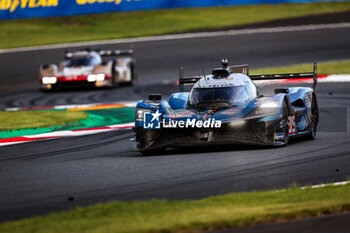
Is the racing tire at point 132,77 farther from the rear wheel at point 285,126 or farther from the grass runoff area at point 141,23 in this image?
the rear wheel at point 285,126

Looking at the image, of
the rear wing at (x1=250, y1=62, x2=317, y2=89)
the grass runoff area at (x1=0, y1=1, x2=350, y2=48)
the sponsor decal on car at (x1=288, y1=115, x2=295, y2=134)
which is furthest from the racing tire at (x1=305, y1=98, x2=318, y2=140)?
the grass runoff area at (x1=0, y1=1, x2=350, y2=48)

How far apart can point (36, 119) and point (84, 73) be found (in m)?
7.53

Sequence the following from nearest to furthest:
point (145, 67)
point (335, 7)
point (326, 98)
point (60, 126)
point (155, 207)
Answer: point (155, 207) < point (60, 126) < point (326, 98) < point (145, 67) < point (335, 7)

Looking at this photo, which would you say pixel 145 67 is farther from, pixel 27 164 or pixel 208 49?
pixel 27 164

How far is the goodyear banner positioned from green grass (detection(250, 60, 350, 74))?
6811mm

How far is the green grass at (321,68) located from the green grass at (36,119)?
20.7 ft

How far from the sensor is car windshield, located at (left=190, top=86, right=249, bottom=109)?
11023mm

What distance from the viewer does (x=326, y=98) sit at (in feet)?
58.1

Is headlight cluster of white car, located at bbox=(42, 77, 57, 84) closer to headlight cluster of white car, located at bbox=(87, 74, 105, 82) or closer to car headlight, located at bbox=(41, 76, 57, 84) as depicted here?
car headlight, located at bbox=(41, 76, 57, 84)

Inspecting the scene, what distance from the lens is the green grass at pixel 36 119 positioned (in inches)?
606

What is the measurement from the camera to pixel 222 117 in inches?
409

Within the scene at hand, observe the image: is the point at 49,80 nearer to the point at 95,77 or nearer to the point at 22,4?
the point at 95,77

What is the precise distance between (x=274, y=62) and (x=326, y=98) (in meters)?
7.17

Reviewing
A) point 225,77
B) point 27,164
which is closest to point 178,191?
point 27,164
